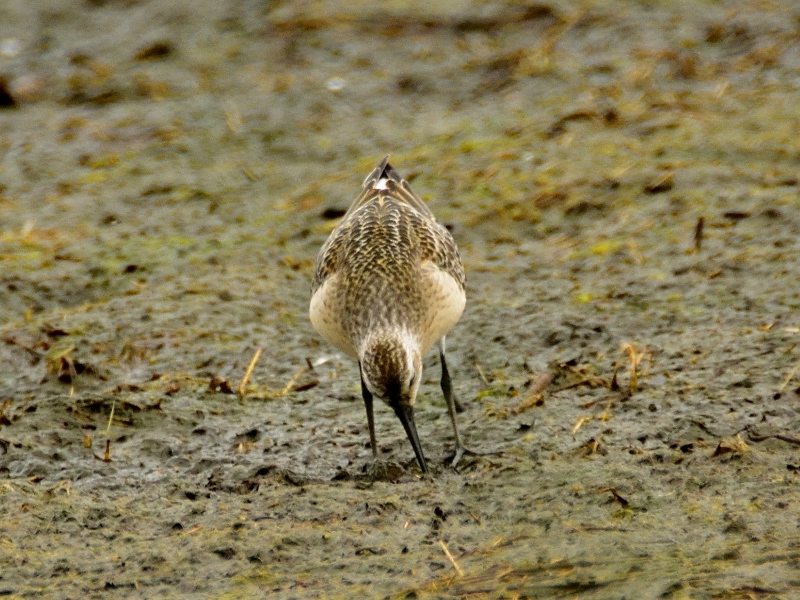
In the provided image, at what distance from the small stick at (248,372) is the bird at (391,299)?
0.87 metres

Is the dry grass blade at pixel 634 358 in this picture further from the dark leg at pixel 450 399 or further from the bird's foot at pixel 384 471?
the bird's foot at pixel 384 471

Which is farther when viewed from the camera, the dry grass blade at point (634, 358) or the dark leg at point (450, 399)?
the dry grass blade at point (634, 358)

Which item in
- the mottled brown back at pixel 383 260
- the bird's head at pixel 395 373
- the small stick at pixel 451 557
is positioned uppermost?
the mottled brown back at pixel 383 260

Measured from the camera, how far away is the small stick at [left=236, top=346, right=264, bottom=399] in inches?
316

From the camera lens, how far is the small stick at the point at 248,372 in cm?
804

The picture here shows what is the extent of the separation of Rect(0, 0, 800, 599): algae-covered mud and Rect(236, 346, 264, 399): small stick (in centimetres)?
11

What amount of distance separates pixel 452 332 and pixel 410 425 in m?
2.13

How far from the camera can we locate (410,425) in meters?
6.66

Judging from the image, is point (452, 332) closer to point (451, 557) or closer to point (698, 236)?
point (698, 236)

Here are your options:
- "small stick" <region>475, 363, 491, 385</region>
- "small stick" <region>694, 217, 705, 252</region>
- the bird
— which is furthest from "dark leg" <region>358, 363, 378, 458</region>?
"small stick" <region>694, 217, 705, 252</region>

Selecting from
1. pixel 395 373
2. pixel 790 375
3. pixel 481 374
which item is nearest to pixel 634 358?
pixel 790 375

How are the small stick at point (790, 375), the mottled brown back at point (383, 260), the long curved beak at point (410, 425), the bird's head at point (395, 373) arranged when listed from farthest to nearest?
the small stick at point (790, 375) < the mottled brown back at point (383, 260) < the long curved beak at point (410, 425) < the bird's head at point (395, 373)

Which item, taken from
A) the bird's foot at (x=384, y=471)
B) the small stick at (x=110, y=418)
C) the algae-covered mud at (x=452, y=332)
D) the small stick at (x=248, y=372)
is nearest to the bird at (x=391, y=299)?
the bird's foot at (x=384, y=471)

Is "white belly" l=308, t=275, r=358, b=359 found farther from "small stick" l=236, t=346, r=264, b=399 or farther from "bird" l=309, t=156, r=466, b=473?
"small stick" l=236, t=346, r=264, b=399
